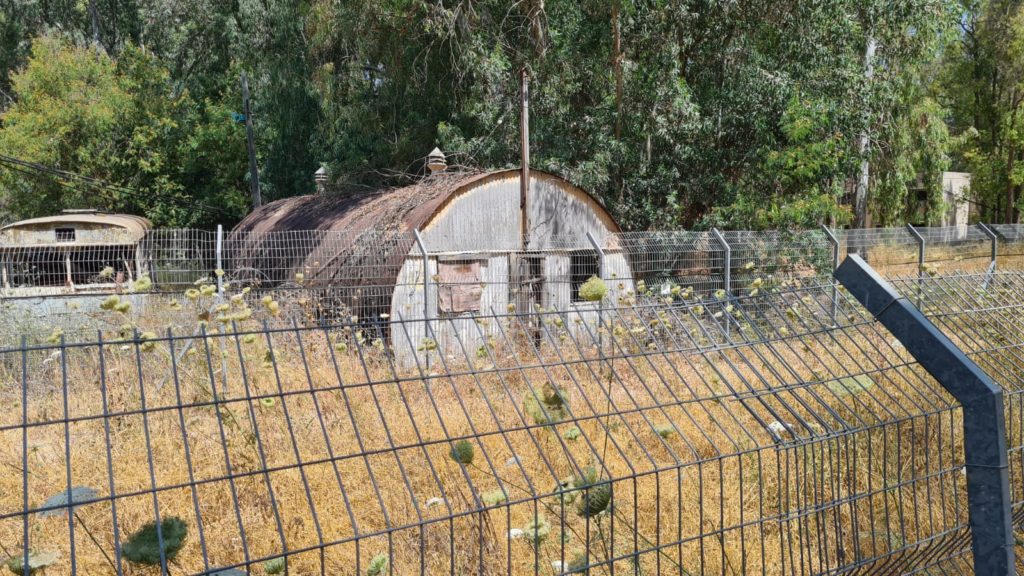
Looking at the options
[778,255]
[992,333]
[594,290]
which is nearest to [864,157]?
[778,255]

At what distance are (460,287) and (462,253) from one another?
1.59 ft

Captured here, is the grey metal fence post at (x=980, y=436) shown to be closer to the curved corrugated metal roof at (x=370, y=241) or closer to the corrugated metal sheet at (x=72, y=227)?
the curved corrugated metal roof at (x=370, y=241)

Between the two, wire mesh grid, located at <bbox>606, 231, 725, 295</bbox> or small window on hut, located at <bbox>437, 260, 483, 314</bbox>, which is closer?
small window on hut, located at <bbox>437, 260, 483, 314</bbox>

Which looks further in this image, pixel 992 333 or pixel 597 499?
pixel 992 333

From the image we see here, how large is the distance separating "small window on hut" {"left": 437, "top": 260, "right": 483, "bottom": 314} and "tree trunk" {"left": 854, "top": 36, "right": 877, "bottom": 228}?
8845 millimetres

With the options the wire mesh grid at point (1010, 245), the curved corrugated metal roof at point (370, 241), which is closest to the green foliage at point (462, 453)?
the curved corrugated metal roof at point (370, 241)

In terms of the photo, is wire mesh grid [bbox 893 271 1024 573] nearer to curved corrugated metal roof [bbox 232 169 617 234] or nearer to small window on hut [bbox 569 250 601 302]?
curved corrugated metal roof [bbox 232 169 617 234]

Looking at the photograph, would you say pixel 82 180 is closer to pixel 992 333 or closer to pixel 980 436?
pixel 992 333

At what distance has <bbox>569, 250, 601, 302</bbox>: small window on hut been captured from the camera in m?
10.8

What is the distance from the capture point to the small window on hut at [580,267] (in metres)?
10.8

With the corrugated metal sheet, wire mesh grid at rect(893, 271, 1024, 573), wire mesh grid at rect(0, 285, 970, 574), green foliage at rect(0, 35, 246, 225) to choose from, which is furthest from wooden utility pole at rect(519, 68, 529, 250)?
green foliage at rect(0, 35, 246, 225)

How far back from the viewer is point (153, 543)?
205 cm

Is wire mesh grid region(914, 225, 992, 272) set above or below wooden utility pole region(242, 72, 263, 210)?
below

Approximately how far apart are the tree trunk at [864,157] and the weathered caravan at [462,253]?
6.64 m
